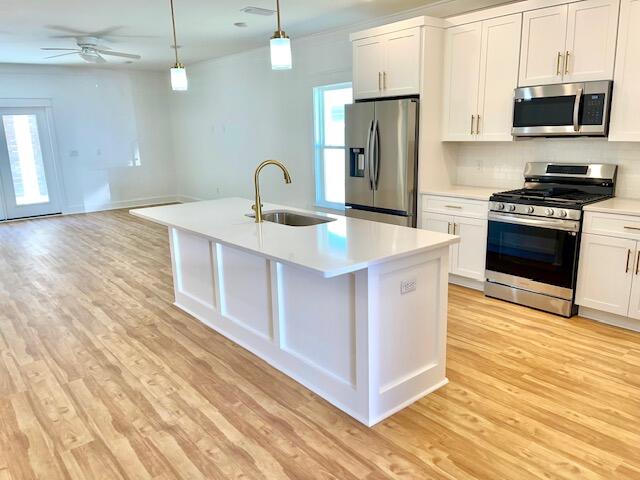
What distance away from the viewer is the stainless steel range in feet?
11.3

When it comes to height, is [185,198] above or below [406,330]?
below

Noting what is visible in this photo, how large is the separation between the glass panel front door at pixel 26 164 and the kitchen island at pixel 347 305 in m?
6.72

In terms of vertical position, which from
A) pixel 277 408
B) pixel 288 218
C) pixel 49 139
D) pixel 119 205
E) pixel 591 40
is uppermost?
pixel 591 40

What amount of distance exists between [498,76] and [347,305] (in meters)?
2.75

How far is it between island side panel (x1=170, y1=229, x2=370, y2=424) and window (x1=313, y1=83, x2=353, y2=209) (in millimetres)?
2883

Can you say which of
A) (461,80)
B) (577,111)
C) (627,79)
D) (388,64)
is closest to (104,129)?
(388,64)

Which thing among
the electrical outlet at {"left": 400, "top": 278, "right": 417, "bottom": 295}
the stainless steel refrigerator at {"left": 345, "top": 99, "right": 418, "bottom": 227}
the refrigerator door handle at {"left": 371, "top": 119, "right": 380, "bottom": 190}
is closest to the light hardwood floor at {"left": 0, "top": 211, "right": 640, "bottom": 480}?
the electrical outlet at {"left": 400, "top": 278, "right": 417, "bottom": 295}

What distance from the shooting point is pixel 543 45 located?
143 inches

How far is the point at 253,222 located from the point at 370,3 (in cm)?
274

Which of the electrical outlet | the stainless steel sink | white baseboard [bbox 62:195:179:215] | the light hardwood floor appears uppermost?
the stainless steel sink

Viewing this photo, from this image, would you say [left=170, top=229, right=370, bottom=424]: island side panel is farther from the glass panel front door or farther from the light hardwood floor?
the glass panel front door

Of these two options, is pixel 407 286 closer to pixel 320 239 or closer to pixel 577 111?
pixel 320 239

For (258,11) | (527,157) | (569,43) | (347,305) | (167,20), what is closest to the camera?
(347,305)

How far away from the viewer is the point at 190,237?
3.64 meters
